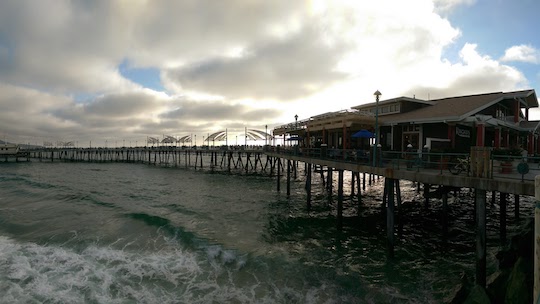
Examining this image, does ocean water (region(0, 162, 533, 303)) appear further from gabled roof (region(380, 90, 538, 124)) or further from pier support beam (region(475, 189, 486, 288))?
gabled roof (region(380, 90, 538, 124))

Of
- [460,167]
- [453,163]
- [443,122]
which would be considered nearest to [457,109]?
[443,122]

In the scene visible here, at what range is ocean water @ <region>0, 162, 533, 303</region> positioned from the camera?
9180 mm

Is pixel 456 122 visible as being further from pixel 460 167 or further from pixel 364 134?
pixel 460 167

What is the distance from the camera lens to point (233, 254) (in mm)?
12086

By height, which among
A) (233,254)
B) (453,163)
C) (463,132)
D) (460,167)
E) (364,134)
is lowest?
(233,254)

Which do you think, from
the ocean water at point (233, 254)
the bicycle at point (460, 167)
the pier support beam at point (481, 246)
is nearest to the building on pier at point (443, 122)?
the ocean water at point (233, 254)

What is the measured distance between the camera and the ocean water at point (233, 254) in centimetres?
918

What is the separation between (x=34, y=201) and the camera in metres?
24.1

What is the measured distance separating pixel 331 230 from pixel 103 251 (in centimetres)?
1121

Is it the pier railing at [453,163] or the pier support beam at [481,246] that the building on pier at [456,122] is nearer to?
the pier railing at [453,163]

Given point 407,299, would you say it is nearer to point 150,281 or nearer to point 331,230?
point 331,230

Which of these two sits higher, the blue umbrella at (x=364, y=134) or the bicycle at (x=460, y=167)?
the blue umbrella at (x=364, y=134)

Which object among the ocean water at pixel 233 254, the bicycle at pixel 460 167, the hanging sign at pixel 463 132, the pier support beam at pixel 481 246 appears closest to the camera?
the pier support beam at pixel 481 246

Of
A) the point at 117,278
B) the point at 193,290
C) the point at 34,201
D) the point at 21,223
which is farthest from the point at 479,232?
the point at 34,201
